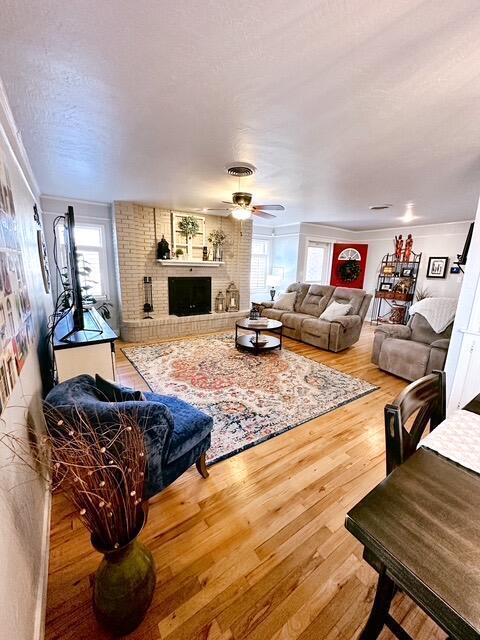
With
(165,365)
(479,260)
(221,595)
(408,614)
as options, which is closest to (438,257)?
(479,260)

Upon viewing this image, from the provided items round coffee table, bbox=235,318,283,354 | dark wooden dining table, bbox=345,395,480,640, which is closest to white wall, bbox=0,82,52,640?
dark wooden dining table, bbox=345,395,480,640

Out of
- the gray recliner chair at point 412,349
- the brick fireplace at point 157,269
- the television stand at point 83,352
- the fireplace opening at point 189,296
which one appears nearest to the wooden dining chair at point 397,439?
the television stand at point 83,352

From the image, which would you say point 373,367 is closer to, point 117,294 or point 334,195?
point 334,195

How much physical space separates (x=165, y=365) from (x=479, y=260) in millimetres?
3504

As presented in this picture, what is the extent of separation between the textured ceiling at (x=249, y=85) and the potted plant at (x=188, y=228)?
2.19m

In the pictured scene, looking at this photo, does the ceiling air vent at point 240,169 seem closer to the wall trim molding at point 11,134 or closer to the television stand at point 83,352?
the wall trim molding at point 11,134

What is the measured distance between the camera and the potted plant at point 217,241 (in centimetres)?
556

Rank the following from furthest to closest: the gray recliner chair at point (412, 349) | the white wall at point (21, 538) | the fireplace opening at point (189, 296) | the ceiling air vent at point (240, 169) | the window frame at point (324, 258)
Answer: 1. the window frame at point (324, 258)
2. the fireplace opening at point (189, 296)
3. the gray recliner chair at point (412, 349)
4. the ceiling air vent at point (240, 169)
5. the white wall at point (21, 538)

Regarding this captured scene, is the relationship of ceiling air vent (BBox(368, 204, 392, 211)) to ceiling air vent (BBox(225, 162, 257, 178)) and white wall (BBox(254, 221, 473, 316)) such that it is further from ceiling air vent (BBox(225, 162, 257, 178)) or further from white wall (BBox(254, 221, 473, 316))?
ceiling air vent (BBox(225, 162, 257, 178))

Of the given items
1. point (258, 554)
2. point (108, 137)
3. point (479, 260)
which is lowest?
point (258, 554)

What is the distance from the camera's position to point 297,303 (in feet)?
18.0

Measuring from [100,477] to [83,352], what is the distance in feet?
4.91

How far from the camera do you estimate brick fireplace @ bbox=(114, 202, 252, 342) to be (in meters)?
4.63

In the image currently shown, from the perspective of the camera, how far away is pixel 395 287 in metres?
6.17
